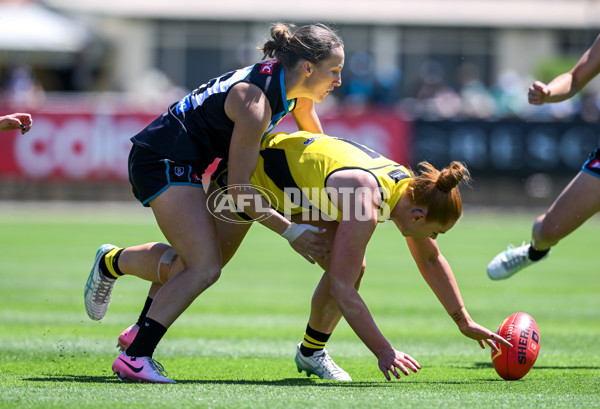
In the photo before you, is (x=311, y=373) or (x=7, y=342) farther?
(x=7, y=342)

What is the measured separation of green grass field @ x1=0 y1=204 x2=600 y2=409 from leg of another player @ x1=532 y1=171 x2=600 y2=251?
949 mm

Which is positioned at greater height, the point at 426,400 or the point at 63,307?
the point at 426,400

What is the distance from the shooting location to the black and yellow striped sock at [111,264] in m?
6.36

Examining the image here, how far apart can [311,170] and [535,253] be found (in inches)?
98.4

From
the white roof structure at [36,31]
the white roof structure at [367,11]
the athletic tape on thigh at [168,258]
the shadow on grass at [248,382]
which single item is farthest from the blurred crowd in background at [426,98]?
the shadow on grass at [248,382]

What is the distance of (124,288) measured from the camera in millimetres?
11242

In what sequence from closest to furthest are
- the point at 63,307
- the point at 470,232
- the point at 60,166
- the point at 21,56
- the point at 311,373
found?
the point at 311,373
the point at 63,307
the point at 470,232
the point at 60,166
the point at 21,56

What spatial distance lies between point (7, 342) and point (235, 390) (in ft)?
9.21

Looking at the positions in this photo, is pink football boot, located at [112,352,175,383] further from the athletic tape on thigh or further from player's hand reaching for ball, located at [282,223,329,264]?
player's hand reaching for ball, located at [282,223,329,264]

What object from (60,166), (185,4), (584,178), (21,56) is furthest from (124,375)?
(185,4)

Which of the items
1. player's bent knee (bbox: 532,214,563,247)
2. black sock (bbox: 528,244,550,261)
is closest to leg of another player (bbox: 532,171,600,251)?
player's bent knee (bbox: 532,214,563,247)

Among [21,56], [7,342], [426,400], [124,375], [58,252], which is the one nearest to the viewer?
[426,400]

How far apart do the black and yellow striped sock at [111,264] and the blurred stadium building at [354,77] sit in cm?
973

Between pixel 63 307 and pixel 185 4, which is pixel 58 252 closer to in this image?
pixel 63 307
